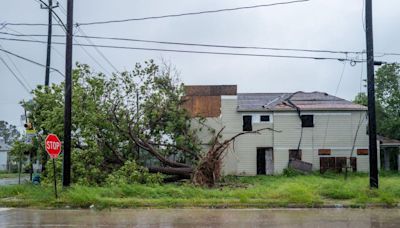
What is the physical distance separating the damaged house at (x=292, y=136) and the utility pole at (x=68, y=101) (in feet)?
48.3

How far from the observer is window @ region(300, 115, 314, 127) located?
31.6m

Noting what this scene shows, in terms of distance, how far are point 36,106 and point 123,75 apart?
5.02m

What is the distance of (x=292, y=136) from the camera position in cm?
3150

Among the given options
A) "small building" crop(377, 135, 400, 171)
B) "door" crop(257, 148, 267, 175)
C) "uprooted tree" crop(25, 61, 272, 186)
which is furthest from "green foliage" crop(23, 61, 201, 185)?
"small building" crop(377, 135, 400, 171)

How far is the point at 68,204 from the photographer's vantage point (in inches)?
604

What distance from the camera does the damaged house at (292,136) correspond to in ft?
102

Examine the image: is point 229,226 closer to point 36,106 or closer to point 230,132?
point 36,106

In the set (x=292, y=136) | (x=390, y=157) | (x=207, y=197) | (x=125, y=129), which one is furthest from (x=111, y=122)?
(x=390, y=157)

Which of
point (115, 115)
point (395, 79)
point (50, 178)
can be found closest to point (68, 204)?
point (50, 178)

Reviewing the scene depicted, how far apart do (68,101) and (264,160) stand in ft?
60.4

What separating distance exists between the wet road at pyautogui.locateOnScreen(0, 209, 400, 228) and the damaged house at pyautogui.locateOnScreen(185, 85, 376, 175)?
56.5 ft

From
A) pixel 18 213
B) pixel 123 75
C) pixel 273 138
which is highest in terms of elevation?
pixel 123 75

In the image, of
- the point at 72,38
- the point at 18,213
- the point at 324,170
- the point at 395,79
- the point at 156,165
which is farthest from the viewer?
the point at 395,79

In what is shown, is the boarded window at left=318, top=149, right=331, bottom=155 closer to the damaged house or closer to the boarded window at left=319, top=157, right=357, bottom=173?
the damaged house
